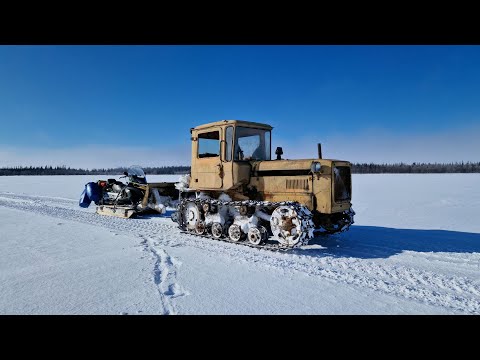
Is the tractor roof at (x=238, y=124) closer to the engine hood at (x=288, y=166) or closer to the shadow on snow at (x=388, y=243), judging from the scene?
the engine hood at (x=288, y=166)

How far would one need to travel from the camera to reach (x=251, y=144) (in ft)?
29.4

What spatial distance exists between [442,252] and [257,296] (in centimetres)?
478

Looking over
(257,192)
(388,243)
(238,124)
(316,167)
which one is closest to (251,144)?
(238,124)

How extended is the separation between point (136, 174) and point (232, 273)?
410 inches

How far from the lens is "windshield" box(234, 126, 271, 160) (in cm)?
865

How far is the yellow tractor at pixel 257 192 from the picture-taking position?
290 inches

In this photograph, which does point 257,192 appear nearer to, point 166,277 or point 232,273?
point 232,273

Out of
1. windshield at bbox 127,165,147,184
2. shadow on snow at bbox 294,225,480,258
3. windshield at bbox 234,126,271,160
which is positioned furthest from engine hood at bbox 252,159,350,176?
windshield at bbox 127,165,147,184

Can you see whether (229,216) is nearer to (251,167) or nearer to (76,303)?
(251,167)

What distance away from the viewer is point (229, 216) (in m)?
8.70

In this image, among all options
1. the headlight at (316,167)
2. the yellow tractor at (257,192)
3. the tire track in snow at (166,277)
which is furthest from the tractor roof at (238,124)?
the tire track in snow at (166,277)

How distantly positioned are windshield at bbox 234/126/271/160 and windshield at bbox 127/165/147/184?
287 inches

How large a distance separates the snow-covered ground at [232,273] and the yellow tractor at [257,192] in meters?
0.52
